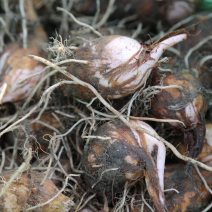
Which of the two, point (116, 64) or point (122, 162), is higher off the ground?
point (116, 64)

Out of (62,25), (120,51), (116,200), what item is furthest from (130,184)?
(62,25)

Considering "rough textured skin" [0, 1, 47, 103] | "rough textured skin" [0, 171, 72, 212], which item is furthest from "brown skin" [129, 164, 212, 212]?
"rough textured skin" [0, 1, 47, 103]

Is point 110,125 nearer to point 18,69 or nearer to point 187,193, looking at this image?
point 187,193

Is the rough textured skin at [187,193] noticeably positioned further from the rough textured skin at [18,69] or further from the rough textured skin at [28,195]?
the rough textured skin at [18,69]

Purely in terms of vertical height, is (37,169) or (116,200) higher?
(37,169)

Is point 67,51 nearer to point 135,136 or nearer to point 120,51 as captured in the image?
point 120,51

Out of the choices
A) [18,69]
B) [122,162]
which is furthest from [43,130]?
[122,162]

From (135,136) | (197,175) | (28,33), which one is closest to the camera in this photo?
(135,136)
